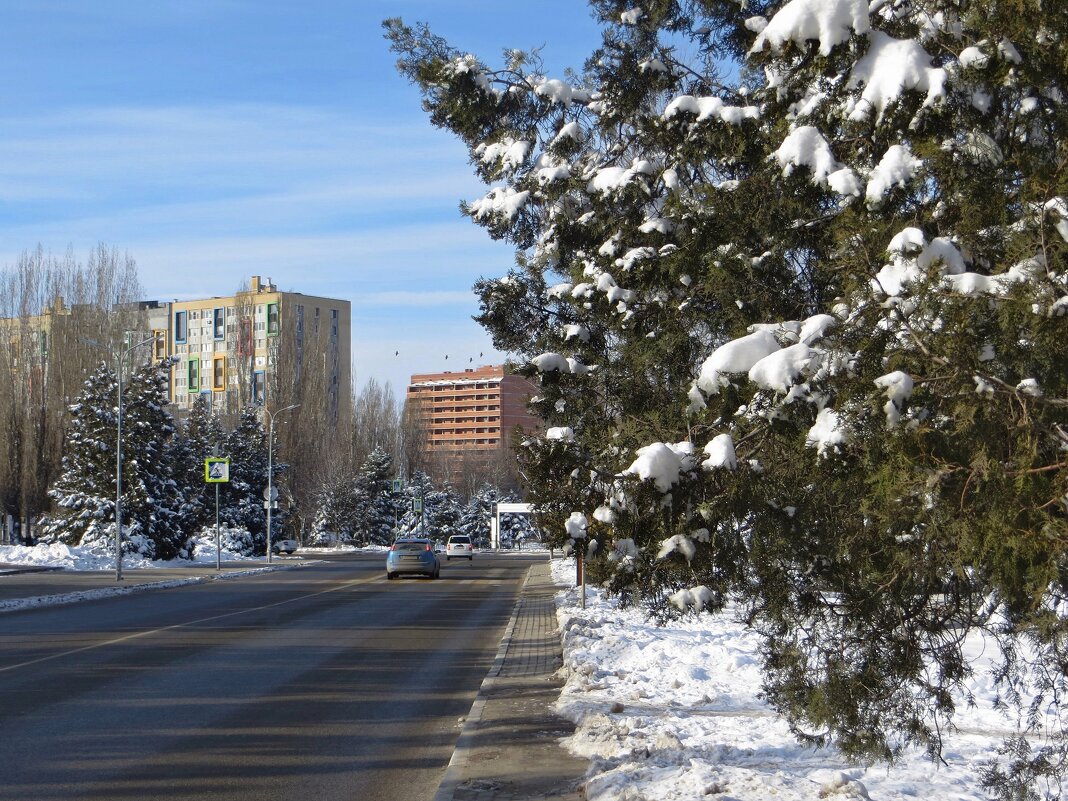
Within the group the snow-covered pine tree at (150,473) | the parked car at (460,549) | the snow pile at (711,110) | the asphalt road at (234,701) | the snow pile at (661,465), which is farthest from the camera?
the parked car at (460,549)

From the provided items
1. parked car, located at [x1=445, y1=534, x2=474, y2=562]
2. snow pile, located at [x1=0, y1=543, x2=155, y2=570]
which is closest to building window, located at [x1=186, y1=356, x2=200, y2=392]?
parked car, located at [x1=445, y1=534, x2=474, y2=562]

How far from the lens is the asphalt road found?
7730 mm

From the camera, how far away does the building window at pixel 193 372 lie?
154700 mm

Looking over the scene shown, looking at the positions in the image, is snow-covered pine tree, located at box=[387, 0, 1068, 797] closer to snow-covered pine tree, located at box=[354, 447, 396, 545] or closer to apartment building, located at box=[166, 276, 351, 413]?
snow-covered pine tree, located at box=[354, 447, 396, 545]

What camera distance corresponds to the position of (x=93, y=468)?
49.0 meters

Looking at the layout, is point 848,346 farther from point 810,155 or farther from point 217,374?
point 217,374

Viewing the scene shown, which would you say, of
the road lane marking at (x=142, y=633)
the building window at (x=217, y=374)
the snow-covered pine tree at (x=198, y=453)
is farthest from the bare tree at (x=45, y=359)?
the building window at (x=217, y=374)

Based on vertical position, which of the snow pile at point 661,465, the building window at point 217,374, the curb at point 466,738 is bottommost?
the curb at point 466,738

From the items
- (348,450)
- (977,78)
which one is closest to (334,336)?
(348,450)

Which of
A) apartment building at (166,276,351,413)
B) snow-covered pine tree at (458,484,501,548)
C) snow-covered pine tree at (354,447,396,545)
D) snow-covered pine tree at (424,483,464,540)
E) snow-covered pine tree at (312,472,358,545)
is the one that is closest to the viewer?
snow-covered pine tree at (312,472,358,545)

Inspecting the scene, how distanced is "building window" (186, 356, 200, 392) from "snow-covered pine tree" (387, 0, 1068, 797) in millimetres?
154191

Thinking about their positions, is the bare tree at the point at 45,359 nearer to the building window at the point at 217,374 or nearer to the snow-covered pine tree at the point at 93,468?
the snow-covered pine tree at the point at 93,468

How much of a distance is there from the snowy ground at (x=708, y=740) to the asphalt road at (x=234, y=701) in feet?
4.17

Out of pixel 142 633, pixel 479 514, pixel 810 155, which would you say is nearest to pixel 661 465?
pixel 810 155
